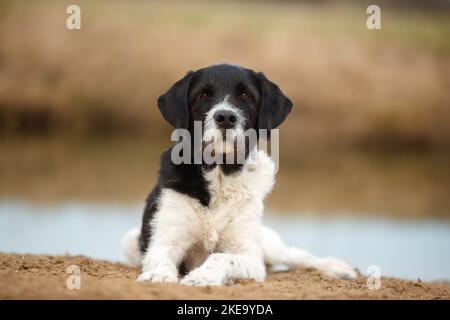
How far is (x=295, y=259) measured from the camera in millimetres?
9820

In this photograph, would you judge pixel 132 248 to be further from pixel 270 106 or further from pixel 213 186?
pixel 270 106

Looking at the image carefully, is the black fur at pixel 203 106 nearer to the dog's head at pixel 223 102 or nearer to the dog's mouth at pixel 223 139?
the dog's head at pixel 223 102

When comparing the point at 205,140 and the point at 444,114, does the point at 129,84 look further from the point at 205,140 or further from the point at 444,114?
the point at 205,140

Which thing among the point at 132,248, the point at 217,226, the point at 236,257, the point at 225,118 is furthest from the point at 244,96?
the point at 132,248

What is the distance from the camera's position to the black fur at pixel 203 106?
8.01 metres

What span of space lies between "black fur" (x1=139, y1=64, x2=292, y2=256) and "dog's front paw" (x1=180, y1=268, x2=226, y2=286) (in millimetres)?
1199

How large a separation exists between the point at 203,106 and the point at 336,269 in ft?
9.62

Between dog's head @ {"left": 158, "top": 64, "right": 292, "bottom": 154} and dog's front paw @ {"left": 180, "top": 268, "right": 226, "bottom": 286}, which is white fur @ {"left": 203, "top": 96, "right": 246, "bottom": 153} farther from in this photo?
dog's front paw @ {"left": 180, "top": 268, "right": 226, "bottom": 286}

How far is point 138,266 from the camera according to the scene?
8.91 metres

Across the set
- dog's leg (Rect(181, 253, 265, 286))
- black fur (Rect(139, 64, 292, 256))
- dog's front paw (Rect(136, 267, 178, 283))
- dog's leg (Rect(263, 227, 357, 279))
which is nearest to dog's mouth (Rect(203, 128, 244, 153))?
black fur (Rect(139, 64, 292, 256))

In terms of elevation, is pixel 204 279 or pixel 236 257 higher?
pixel 236 257

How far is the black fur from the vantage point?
8013 millimetres

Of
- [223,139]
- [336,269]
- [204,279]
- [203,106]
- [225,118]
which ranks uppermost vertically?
[203,106]
